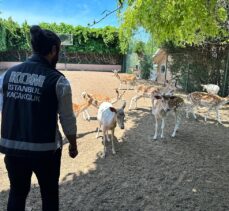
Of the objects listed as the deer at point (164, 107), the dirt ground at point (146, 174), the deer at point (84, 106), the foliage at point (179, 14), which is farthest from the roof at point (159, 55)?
the foliage at point (179, 14)

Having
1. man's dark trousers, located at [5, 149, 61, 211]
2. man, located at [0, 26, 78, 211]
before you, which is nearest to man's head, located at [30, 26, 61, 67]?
man, located at [0, 26, 78, 211]

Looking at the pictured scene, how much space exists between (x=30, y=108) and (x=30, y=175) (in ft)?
2.19

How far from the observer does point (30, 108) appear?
3.07 m

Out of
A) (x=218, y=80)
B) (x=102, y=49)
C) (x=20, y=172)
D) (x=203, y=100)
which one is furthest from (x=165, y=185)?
(x=102, y=49)

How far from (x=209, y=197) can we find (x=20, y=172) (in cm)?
295

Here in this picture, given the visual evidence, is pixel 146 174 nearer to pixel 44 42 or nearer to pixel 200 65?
pixel 44 42

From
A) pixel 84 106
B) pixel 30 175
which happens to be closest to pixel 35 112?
pixel 30 175

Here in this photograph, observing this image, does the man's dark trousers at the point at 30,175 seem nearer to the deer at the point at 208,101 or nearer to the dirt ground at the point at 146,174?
the dirt ground at the point at 146,174

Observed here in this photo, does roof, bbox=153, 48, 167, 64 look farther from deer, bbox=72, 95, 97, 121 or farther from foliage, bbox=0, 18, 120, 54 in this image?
deer, bbox=72, 95, 97, 121

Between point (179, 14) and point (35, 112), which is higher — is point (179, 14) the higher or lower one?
the higher one

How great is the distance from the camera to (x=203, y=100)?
10.4m

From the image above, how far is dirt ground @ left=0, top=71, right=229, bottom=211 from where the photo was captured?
4.89 meters

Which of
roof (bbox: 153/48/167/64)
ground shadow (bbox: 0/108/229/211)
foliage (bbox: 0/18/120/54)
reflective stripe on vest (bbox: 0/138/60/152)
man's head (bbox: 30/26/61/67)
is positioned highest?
foliage (bbox: 0/18/120/54)

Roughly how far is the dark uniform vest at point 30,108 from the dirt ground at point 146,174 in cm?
188
